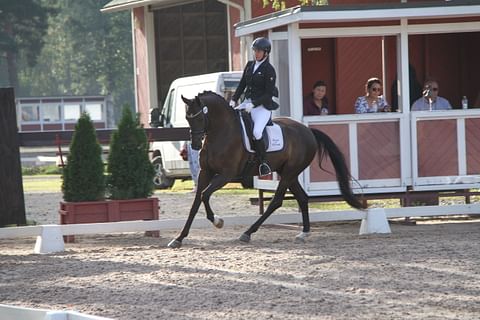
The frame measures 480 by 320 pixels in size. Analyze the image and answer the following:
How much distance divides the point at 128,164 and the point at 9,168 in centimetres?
181

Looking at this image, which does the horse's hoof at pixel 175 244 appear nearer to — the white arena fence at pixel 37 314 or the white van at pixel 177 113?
the white arena fence at pixel 37 314

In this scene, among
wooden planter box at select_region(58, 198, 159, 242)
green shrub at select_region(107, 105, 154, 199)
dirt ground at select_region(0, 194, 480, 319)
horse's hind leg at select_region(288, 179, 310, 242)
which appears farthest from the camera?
green shrub at select_region(107, 105, 154, 199)

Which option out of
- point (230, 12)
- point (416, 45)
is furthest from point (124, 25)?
point (416, 45)

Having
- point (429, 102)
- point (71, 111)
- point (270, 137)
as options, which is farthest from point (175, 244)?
point (71, 111)

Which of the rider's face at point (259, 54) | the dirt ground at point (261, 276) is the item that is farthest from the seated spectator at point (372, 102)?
the rider's face at point (259, 54)

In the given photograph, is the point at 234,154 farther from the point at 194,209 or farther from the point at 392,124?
the point at 392,124

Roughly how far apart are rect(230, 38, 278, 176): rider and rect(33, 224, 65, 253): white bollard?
8.36ft

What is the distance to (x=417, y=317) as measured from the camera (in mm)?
8234

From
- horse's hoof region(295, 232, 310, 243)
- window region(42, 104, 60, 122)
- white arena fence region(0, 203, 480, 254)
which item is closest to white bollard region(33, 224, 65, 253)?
white arena fence region(0, 203, 480, 254)

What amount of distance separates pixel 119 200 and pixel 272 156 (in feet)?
7.77

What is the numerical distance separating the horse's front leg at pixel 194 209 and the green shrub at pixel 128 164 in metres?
1.65

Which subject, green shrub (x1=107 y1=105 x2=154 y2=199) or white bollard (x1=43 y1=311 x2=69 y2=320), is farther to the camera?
green shrub (x1=107 y1=105 x2=154 y2=199)

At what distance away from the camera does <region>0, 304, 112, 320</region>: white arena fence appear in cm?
714

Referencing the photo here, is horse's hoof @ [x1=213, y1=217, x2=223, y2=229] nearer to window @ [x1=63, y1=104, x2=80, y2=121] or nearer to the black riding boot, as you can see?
the black riding boot
